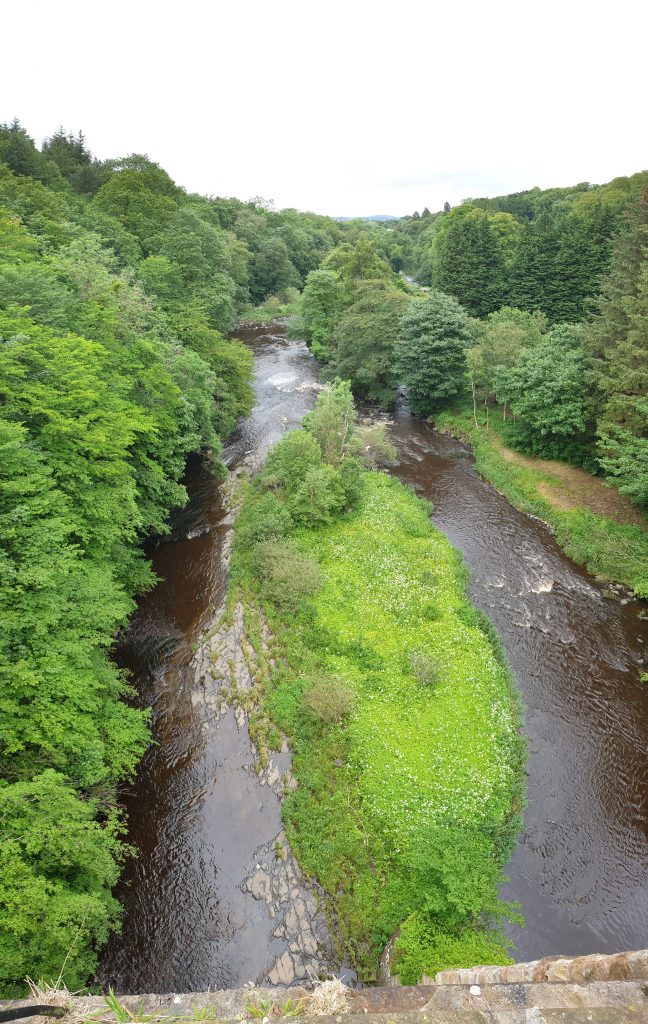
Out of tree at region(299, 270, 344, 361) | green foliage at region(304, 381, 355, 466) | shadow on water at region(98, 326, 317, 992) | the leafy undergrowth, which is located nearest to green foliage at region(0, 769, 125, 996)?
shadow on water at region(98, 326, 317, 992)

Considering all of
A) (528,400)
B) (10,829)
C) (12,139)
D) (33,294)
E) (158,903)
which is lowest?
(158,903)

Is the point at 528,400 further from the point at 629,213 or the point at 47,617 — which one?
the point at 47,617

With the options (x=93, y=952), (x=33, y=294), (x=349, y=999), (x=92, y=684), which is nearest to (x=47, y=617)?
(x=92, y=684)

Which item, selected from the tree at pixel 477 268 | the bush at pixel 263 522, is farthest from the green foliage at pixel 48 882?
the tree at pixel 477 268

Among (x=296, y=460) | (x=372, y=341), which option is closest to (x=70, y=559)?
(x=296, y=460)

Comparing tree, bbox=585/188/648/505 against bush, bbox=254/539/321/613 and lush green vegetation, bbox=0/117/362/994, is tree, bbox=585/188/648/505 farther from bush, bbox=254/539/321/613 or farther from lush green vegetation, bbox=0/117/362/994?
lush green vegetation, bbox=0/117/362/994
